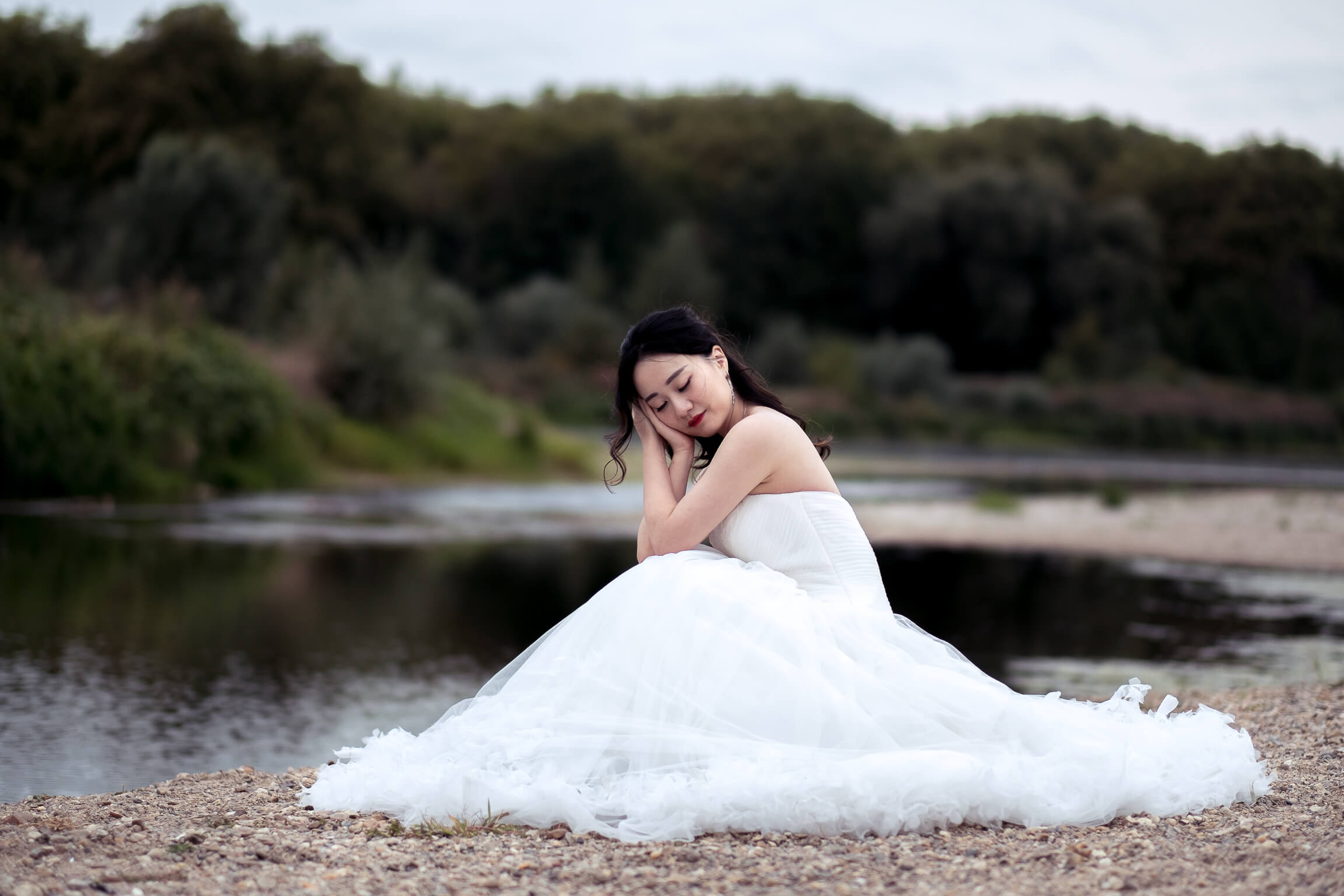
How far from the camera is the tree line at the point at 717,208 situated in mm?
43438

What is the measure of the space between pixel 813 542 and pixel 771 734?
68 centimetres

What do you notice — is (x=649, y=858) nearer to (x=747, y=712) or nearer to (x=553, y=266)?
(x=747, y=712)

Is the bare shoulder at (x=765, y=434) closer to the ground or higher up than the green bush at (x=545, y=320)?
closer to the ground

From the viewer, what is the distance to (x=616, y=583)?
421 centimetres

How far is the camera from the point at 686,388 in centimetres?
432

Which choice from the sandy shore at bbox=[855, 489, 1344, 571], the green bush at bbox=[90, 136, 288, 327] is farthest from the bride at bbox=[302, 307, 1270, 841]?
the green bush at bbox=[90, 136, 288, 327]

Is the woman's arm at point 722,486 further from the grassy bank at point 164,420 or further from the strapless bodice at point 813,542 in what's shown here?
the grassy bank at point 164,420

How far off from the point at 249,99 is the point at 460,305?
10.4 metres

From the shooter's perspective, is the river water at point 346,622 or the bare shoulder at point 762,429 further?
the river water at point 346,622

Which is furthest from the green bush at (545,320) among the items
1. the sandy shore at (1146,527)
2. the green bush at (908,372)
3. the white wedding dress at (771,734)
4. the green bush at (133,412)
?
the white wedding dress at (771,734)

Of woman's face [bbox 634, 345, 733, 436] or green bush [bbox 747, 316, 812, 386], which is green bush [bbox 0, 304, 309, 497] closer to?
woman's face [bbox 634, 345, 733, 436]

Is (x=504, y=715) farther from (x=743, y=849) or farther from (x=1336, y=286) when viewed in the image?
(x=1336, y=286)

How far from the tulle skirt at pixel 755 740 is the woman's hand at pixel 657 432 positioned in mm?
390

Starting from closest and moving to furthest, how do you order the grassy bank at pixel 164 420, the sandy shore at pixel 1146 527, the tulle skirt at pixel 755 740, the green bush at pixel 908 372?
the tulle skirt at pixel 755 740, the sandy shore at pixel 1146 527, the grassy bank at pixel 164 420, the green bush at pixel 908 372
